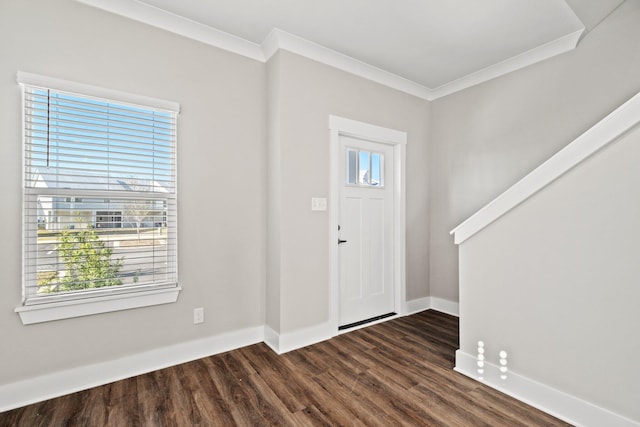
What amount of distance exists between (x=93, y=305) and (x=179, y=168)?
1.13 meters

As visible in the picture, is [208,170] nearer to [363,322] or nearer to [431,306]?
[363,322]

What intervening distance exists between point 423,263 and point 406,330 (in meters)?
0.98

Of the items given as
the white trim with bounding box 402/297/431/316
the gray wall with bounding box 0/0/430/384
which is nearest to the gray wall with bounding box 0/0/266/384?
the gray wall with bounding box 0/0/430/384

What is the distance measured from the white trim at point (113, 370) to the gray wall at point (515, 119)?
2503 millimetres

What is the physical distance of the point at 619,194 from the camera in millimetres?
1587

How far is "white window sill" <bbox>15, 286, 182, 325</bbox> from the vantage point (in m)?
1.91

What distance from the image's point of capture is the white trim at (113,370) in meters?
1.89

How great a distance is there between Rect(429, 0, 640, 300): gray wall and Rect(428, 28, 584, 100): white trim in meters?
0.06

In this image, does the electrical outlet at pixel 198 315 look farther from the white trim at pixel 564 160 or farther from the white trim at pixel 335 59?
the white trim at pixel 335 59

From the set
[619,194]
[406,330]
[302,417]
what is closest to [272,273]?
[302,417]

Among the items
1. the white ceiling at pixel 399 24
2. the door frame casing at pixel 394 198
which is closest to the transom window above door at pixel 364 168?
the door frame casing at pixel 394 198

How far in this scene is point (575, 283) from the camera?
68.2 inches

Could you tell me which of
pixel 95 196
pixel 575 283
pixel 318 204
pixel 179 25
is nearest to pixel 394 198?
pixel 318 204

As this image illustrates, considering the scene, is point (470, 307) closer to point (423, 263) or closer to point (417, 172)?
point (423, 263)
